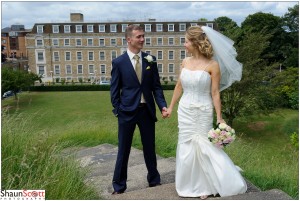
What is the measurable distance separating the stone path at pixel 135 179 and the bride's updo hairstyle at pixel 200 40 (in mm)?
1669

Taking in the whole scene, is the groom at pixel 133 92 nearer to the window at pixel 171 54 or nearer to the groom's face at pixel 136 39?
the groom's face at pixel 136 39

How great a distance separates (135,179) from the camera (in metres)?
4.96

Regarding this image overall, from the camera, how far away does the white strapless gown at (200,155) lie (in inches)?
153

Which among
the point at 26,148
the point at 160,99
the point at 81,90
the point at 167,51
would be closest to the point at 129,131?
the point at 160,99

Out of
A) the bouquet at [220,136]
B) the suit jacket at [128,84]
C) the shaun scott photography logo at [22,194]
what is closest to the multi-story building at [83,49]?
the suit jacket at [128,84]

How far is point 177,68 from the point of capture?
5506 cm

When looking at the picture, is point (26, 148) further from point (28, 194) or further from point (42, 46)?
point (42, 46)

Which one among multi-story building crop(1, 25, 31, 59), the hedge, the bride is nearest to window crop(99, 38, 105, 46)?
the hedge

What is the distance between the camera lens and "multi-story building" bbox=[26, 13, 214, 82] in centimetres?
5419

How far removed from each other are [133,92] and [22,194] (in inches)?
66.0

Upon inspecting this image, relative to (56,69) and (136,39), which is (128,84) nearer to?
(136,39)

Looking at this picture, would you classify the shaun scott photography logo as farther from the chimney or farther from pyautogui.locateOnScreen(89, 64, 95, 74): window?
the chimney

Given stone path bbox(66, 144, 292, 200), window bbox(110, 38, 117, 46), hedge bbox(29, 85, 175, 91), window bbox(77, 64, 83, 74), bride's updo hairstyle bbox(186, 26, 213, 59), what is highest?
window bbox(110, 38, 117, 46)

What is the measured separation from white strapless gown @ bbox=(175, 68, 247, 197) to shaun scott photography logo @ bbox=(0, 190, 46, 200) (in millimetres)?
1640
